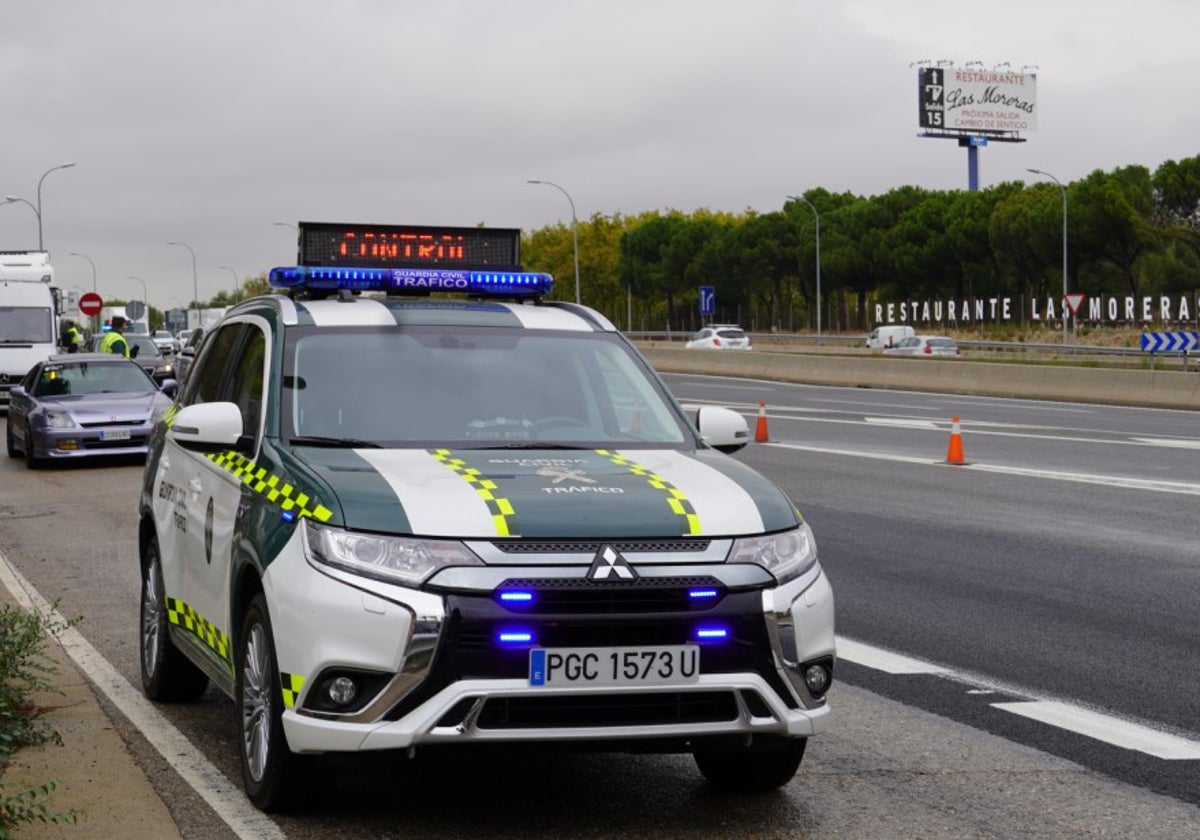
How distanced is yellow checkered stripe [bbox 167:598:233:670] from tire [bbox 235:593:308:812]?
29 cm

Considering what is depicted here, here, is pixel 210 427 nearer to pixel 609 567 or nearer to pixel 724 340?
pixel 609 567

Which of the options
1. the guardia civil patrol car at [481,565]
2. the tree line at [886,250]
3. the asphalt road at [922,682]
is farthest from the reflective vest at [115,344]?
the tree line at [886,250]

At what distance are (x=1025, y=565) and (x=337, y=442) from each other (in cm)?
754

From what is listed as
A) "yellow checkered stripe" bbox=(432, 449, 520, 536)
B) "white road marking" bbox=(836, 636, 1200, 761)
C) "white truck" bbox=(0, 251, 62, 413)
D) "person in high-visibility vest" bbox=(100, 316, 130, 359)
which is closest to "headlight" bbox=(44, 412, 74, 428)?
"person in high-visibility vest" bbox=(100, 316, 130, 359)

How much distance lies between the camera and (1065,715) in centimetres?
791

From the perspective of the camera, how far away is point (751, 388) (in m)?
47.8

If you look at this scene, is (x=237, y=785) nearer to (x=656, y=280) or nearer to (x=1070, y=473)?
(x=1070, y=473)

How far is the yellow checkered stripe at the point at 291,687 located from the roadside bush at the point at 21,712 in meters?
0.73

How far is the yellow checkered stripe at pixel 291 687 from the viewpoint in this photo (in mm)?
5648

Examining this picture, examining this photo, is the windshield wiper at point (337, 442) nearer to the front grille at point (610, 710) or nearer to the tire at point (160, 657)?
the front grille at point (610, 710)

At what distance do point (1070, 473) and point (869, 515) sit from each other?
4.77 metres

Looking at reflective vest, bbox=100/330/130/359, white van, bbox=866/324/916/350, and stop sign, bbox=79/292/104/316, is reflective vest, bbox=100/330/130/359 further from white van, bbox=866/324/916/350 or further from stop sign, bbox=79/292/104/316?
white van, bbox=866/324/916/350

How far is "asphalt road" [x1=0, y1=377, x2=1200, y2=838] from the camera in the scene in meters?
6.12

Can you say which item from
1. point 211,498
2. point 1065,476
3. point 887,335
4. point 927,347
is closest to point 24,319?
point 1065,476
